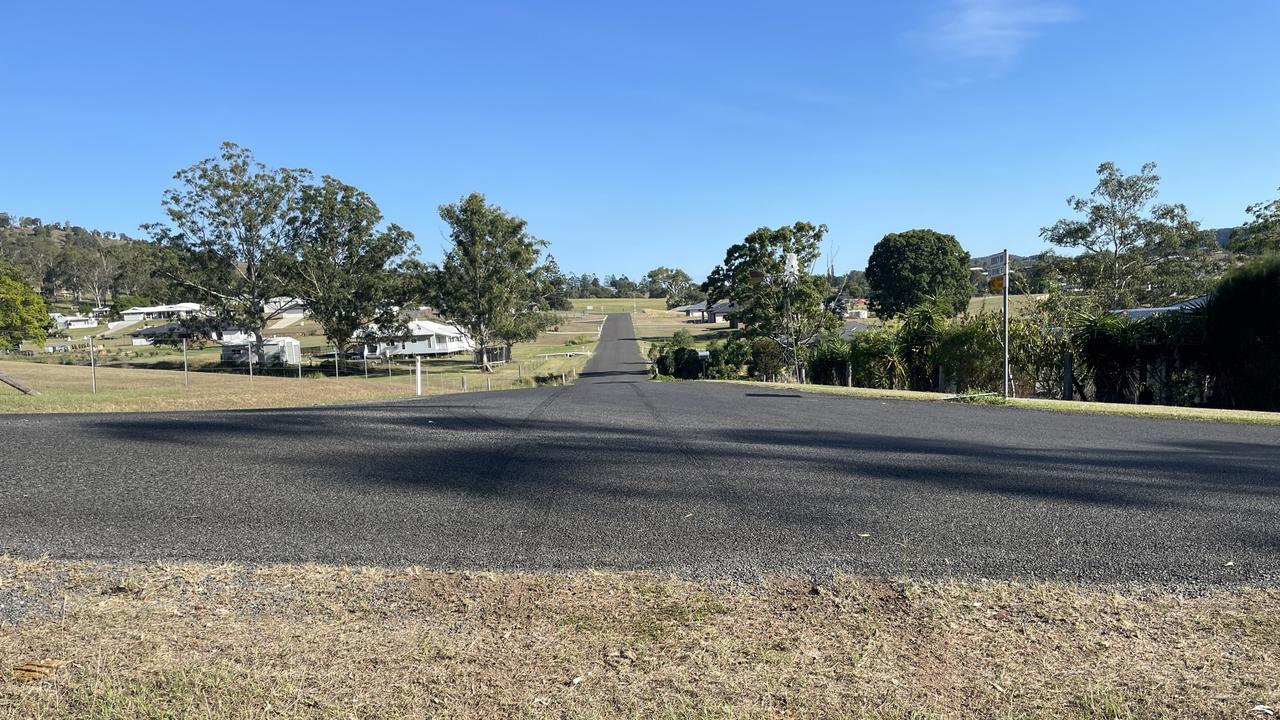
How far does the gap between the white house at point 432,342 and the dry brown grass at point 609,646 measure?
53.9 metres

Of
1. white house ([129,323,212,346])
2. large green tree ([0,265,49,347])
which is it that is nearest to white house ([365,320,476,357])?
white house ([129,323,212,346])

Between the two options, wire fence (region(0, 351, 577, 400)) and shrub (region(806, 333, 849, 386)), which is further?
wire fence (region(0, 351, 577, 400))

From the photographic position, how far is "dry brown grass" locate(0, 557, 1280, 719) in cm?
306

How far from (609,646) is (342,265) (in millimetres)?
49782

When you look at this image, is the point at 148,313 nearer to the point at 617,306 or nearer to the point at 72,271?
the point at 72,271

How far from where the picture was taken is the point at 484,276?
49031 millimetres

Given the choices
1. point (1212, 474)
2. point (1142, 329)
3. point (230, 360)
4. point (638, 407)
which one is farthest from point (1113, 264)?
point (230, 360)

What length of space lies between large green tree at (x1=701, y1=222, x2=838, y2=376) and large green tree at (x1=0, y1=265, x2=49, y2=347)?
3714 cm

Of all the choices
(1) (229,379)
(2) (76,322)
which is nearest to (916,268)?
(1) (229,379)

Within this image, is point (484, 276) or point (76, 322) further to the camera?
point (76, 322)

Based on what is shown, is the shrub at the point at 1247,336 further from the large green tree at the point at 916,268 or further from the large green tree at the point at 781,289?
the large green tree at the point at 916,268

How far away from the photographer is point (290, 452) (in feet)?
27.5

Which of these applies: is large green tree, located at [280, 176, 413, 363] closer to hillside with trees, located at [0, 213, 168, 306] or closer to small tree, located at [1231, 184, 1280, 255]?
small tree, located at [1231, 184, 1280, 255]

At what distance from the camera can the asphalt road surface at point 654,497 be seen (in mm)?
5016
